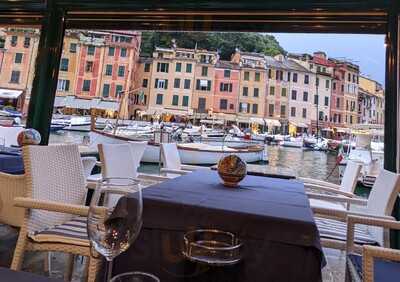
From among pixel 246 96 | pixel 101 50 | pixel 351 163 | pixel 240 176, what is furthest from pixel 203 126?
pixel 240 176

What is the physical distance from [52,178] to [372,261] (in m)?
1.45

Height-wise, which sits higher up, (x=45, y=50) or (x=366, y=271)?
(x=45, y=50)

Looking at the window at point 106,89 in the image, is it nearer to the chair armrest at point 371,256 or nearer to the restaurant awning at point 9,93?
the restaurant awning at point 9,93

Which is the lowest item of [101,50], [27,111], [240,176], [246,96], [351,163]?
[240,176]

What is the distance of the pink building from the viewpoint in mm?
3789

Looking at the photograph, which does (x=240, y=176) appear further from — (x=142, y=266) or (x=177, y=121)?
(x=177, y=121)

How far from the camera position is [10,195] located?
6.80 ft

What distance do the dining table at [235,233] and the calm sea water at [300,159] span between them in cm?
218

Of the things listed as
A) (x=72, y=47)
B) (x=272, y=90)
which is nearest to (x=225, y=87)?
(x=272, y=90)

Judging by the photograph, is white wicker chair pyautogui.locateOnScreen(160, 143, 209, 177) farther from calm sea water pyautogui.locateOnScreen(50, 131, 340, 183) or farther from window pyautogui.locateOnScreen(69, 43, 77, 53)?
window pyautogui.locateOnScreen(69, 43, 77, 53)

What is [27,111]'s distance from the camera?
3.18 metres

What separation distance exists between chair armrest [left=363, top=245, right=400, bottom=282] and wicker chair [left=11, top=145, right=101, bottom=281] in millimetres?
911

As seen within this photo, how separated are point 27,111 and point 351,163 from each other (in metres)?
3.10

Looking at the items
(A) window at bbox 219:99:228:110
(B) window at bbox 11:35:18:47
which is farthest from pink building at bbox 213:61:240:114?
(B) window at bbox 11:35:18:47
